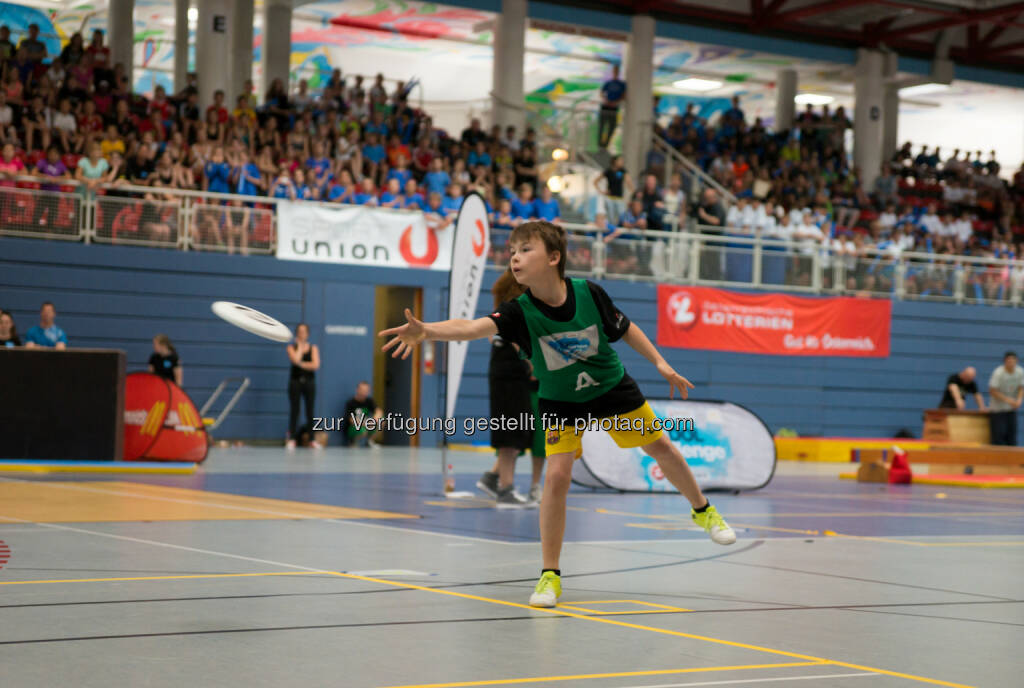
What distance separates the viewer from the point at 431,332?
5355 millimetres

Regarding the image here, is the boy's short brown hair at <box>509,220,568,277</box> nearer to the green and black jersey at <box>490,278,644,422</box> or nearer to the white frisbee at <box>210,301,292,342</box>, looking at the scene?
the green and black jersey at <box>490,278,644,422</box>

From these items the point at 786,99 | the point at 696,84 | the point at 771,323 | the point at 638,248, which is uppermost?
the point at 696,84

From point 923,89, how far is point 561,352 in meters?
35.7

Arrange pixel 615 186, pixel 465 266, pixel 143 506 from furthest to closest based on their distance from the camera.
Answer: pixel 615 186 < pixel 465 266 < pixel 143 506

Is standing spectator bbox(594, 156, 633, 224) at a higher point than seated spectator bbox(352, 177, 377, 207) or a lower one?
higher

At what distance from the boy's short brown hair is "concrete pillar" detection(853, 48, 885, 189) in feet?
102

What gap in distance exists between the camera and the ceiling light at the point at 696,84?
40.3m

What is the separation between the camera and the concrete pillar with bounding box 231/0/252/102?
28562 millimetres

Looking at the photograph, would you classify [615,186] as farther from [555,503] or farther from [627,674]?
[627,674]

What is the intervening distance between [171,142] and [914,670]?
773 inches

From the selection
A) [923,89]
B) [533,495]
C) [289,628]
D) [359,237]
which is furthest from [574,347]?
[923,89]

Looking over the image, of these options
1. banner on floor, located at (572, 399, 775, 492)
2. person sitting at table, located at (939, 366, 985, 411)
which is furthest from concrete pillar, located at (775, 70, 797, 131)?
banner on floor, located at (572, 399, 775, 492)

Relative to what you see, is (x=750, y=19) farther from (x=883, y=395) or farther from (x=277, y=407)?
(x=277, y=407)

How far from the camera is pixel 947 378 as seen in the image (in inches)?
1206
